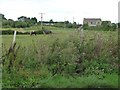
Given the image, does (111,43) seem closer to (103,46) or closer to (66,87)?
(103,46)

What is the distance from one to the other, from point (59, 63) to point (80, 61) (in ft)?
2.38

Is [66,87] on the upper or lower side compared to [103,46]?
lower

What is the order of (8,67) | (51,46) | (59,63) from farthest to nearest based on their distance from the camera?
(51,46) → (59,63) → (8,67)

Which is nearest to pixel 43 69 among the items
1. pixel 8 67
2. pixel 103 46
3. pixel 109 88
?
pixel 8 67

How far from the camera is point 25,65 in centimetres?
755

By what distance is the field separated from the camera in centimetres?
682

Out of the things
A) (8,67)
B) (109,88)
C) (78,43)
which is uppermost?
(78,43)

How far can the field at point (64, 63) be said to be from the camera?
6825 mm

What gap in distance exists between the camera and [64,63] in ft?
25.5

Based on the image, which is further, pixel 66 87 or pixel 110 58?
pixel 110 58

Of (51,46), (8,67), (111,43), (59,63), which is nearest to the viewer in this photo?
(8,67)

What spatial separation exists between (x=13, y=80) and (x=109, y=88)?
244 cm

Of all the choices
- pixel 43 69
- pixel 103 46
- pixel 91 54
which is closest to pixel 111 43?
pixel 103 46

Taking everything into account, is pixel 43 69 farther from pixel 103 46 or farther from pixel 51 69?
pixel 103 46
